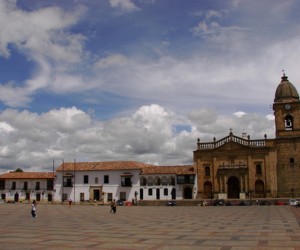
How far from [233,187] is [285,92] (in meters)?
15.3

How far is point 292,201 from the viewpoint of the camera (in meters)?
43.5

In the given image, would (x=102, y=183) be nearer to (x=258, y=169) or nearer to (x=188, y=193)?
(x=188, y=193)

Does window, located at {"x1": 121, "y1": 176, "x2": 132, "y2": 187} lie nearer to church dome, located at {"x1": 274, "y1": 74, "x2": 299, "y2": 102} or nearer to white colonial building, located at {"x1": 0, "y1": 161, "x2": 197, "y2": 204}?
white colonial building, located at {"x1": 0, "y1": 161, "x2": 197, "y2": 204}

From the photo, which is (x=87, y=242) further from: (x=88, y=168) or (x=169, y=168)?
(x=88, y=168)

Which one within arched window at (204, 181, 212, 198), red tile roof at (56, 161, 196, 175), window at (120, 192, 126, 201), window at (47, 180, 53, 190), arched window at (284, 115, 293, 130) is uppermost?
arched window at (284, 115, 293, 130)

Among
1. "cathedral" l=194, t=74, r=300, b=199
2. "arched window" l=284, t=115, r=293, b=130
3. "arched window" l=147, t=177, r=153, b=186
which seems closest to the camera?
"cathedral" l=194, t=74, r=300, b=199

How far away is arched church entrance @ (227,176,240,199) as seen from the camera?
5562 centimetres

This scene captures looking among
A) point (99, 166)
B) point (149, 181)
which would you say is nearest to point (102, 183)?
point (99, 166)

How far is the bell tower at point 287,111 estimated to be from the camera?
177 feet

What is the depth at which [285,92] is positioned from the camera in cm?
5500

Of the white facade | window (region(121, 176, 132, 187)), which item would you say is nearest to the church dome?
the white facade

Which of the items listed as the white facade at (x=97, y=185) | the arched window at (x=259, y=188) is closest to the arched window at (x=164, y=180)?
the white facade at (x=97, y=185)

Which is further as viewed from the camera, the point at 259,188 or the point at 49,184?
the point at 49,184

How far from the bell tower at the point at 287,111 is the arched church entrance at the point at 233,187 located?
867 centimetres
